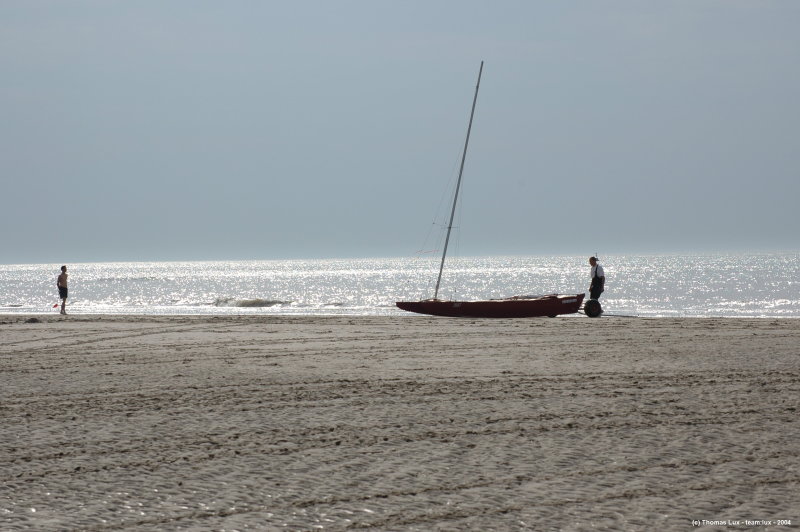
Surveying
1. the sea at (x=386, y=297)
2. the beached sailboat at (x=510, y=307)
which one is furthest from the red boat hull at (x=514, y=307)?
the sea at (x=386, y=297)

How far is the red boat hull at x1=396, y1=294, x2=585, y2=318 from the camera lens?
82.8 ft

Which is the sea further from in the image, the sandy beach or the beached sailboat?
the sandy beach

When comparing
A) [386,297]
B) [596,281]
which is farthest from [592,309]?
[386,297]

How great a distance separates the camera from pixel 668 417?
8.16 m

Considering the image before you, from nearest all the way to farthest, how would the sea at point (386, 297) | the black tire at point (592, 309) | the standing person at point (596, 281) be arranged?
the standing person at point (596, 281) < the black tire at point (592, 309) < the sea at point (386, 297)

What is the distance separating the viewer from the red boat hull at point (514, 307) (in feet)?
82.8

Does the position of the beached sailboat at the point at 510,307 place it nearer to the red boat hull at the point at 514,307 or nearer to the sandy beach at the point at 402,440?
the red boat hull at the point at 514,307

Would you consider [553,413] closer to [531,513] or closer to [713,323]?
[531,513]

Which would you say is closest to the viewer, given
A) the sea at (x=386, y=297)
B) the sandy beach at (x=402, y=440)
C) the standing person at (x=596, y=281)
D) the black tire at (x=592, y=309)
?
the sandy beach at (x=402, y=440)

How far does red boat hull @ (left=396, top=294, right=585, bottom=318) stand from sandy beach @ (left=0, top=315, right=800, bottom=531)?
11.0m

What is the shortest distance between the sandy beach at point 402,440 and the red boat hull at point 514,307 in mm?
11014

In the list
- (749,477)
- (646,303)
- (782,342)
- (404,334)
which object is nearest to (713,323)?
(782,342)

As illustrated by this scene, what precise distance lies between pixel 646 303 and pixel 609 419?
45781 mm

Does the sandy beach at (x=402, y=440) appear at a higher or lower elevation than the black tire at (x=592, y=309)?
lower
